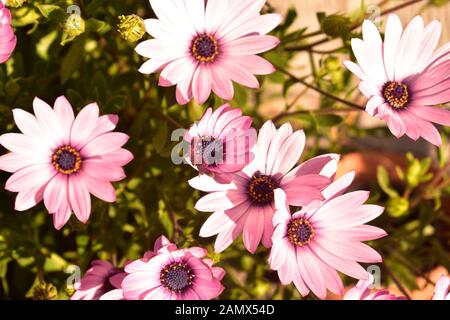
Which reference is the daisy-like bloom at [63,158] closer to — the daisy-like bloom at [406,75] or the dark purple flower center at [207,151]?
the dark purple flower center at [207,151]

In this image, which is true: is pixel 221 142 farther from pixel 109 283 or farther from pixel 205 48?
pixel 109 283

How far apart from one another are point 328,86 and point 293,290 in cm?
37

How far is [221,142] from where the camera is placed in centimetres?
66

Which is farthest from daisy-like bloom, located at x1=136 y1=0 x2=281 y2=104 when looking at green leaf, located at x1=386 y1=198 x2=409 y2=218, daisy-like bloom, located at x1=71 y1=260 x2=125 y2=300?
green leaf, located at x1=386 y1=198 x2=409 y2=218

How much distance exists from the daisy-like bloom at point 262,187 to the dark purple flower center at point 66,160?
15 centimetres

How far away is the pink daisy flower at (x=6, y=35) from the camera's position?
646 mm

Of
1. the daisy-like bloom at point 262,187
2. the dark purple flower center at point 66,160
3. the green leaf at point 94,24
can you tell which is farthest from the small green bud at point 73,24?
the daisy-like bloom at point 262,187

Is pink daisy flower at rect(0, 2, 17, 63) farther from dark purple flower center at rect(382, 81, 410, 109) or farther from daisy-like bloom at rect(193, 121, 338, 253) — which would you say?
dark purple flower center at rect(382, 81, 410, 109)

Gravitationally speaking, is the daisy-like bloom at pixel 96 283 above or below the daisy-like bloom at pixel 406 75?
below

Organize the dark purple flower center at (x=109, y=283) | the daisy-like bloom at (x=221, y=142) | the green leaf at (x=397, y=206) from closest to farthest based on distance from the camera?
the daisy-like bloom at (x=221, y=142), the dark purple flower center at (x=109, y=283), the green leaf at (x=397, y=206)

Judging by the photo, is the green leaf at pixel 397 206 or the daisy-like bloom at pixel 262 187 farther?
the green leaf at pixel 397 206

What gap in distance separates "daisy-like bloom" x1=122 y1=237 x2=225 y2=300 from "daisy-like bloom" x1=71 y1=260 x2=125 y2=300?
0.06 m

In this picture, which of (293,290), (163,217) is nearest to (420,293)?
(293,290)
